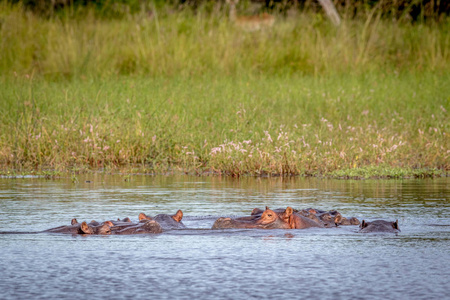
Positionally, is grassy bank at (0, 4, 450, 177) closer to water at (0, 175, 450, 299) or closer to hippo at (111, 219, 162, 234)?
water at (0, 175, 450, 299)

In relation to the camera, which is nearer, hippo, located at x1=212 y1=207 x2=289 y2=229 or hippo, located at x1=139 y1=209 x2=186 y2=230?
hippo, located at x1=212 y1=207 x2=289 y2=229

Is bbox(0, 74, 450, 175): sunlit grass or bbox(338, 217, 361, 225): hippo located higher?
bbox(0, 74, 450, 175): sunlit grass

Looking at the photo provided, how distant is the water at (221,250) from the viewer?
14.0 feet

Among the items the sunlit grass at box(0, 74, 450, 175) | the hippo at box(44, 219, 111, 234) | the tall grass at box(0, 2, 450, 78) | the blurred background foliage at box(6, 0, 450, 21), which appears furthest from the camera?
the blurred background foliage at box(6, 0, 450, 21)

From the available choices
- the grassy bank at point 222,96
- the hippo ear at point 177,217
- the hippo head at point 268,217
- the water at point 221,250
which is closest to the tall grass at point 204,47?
the grassy bank at point 222,96

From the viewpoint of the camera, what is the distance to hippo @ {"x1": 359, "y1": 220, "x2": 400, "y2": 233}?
239 inches

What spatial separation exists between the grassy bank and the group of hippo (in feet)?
12.5

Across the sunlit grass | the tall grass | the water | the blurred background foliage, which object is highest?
the blurred background foliage

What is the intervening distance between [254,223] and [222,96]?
7918 millimetres

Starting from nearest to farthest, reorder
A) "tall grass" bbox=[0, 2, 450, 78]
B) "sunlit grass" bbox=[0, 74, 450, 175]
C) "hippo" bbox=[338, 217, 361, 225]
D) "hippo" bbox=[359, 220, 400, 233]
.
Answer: "hippo" bbox=[359, 220, 400, 233], "hippo" bbox=[338, 217, 361, 225], "sunlit grass" bbox=[0, 74, 450, 175], "tall grass" bbox=[0, 2, 450, 78]

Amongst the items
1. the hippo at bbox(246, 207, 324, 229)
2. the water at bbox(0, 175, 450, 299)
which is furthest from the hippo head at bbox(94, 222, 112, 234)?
the hippo at bbox(246, 207, 324, 229)

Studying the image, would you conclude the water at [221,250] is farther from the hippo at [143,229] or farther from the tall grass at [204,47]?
the tall grass at [204,47]

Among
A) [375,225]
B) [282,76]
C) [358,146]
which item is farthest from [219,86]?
[375,225]

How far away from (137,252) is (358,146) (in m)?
6.30
